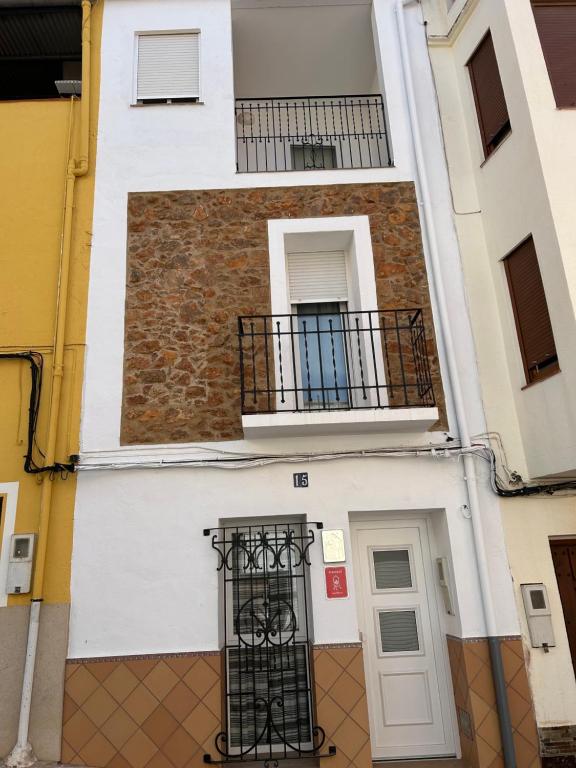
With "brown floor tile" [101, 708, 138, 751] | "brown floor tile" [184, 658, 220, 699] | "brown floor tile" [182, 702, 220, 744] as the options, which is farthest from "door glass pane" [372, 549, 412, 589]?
"brown floor tile" [101, 708, 138, 751]

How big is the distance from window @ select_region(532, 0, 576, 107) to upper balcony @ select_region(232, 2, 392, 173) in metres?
1.86

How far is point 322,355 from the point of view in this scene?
6145mm

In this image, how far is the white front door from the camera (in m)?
5.12

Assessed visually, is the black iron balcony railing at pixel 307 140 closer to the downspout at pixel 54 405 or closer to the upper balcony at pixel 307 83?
the upper balcony at pixel 307 83

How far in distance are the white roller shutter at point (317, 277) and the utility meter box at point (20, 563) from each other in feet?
11.8

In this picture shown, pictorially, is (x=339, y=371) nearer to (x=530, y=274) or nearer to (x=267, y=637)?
(x=530, y=274)

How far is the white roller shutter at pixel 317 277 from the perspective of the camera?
20.7ft

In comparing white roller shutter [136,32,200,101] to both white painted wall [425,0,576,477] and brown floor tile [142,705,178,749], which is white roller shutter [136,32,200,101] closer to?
white painted wall [425,0,576,477]

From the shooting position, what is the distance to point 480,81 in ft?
21.3

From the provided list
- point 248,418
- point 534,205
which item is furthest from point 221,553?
point 534,205

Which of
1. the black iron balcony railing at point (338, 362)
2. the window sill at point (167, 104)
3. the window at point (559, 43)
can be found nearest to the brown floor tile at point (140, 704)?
the black iron balcony railing at point (338, 362)

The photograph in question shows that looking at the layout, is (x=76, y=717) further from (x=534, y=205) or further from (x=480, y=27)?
(x=480, y=27)

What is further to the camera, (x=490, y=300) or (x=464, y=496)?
(x=490, y=300)

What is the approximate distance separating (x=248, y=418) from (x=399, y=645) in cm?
263
